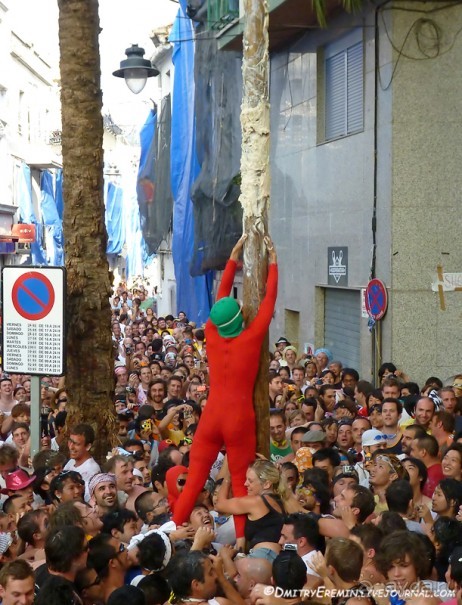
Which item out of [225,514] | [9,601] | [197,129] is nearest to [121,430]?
[225,514]

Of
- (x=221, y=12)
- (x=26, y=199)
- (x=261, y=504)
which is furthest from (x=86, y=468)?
(x=26, y=199)

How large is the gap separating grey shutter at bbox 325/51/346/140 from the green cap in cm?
1021

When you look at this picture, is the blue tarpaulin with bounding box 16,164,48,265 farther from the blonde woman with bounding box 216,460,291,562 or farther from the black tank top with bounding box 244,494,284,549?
the black tank top with bounding box 244,494,284,549

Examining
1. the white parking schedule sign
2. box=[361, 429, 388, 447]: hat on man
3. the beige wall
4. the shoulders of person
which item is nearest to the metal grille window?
the beige wall

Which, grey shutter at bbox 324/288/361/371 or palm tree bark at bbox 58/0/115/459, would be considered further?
grey shutter at bbox 324/288/361/371

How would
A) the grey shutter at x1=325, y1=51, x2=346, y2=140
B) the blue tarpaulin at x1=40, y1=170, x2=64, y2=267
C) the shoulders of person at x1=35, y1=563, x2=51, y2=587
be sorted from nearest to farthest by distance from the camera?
the shoulders of person at x1=35, y1=563, x2=51, y2=587, the grey shutter at x1=325, y1=51, x2=346, y2=140, the blue tarpaulin at x1=40, y1=170, x2=64, y2=267

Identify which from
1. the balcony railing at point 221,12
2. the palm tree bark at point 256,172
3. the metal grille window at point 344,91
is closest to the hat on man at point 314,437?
the palm tree bark at point 256,172

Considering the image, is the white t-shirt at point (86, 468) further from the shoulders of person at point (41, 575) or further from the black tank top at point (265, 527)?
the shoulders of person at point (41, 575)

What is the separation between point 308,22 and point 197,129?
7132mm

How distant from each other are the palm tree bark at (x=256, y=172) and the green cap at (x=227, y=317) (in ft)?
0.39

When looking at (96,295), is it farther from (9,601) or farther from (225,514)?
(9,601)

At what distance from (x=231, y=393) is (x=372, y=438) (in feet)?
6.88

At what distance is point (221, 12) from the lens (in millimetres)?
18875

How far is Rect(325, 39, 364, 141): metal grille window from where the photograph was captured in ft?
51.8
